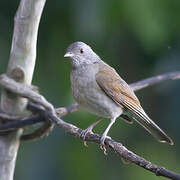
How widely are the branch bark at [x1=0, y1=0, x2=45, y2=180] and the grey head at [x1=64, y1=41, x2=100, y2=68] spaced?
1.03 m

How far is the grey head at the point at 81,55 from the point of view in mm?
4532

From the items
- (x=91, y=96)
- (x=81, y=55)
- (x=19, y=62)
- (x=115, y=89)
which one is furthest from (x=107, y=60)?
(x=19, y=62)

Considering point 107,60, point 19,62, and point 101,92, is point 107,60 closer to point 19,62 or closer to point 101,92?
point 101,92

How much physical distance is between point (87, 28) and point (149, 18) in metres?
0.51

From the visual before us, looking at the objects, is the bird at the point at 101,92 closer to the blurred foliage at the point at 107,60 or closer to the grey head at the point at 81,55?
the grey head at the point at 81,55

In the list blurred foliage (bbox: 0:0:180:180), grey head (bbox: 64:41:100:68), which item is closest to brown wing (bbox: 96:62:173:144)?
grey head (bbox: 64:41:100:68)

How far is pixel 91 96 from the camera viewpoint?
422cm

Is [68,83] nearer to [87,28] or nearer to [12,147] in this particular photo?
[87,28]

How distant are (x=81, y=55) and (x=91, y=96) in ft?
1.79

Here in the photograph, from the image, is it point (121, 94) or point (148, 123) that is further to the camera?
point (121, 94)

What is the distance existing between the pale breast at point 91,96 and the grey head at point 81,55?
7.1 inches

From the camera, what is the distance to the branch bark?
320 cm

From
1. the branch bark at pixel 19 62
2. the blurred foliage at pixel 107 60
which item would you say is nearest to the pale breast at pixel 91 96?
the blurred foliage at pixel 107 60

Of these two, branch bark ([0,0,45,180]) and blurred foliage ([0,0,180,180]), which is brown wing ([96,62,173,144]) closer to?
blurred foliage ([0,0,180,180])
